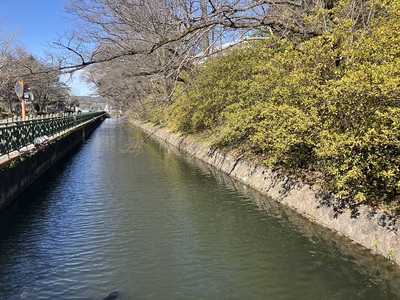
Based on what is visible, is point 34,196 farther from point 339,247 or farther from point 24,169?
point 339,247

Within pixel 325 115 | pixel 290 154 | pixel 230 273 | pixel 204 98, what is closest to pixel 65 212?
pixel 230 273

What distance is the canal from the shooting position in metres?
5.99

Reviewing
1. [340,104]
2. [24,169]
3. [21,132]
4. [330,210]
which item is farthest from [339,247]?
[21,132]

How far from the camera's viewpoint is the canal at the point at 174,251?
19.7 ft

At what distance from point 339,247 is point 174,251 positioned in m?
3.58

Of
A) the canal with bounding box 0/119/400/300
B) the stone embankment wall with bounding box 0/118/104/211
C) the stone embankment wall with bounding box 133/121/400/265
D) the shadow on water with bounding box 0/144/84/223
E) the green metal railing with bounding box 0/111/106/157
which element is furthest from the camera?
the green metal railing with bounding box 0/111/106/157

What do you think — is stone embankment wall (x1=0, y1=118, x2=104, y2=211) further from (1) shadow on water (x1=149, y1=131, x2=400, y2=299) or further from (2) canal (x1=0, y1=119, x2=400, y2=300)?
(1) shadow on water (x1=149, y1=131, x2=400, y2=299)

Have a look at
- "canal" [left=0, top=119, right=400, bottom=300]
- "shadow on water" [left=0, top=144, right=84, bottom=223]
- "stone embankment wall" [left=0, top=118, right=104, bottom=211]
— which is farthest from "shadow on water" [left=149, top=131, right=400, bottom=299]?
"stone embankment wall" [left=0, top=118, right=104, bottom=211]

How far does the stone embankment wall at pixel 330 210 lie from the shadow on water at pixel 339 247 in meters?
0.16

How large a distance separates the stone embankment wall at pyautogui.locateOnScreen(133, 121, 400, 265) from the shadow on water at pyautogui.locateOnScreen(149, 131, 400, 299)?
0.51 ft

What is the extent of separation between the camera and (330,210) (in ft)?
28.6

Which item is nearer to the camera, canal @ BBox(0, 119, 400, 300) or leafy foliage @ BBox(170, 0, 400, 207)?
canal @ BBox(0, 119, 400, 300)

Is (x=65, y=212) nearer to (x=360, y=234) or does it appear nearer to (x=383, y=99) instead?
(x=360, y=234)

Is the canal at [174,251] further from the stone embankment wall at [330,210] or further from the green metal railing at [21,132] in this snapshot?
the green metal railing at [21,132]
